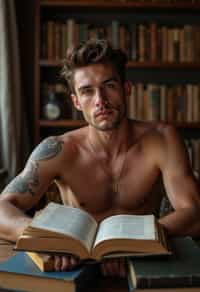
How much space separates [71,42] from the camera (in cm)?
278

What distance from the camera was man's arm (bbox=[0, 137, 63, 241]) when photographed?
118cm

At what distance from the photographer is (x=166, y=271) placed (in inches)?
32.6

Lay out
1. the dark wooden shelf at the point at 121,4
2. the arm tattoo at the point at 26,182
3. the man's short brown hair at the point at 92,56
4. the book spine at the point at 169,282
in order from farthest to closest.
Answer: the dark wooden shelf at the point at 121,4 → the man's short brown hair at the point at 92,56 → the arm tattoo at the point at 26,182 → the book spine at the point at 169,282

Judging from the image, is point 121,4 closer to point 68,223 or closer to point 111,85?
point 111,85

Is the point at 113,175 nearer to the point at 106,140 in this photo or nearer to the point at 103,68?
the point at 106,140

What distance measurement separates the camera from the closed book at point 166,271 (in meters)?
0.80

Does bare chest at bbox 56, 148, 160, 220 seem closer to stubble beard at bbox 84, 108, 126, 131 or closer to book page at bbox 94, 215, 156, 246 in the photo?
stubble beard at bbox 84, 108, 126, 131

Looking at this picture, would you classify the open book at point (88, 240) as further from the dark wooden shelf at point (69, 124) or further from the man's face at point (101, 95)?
the dark wooden shelf at point (69, 124)

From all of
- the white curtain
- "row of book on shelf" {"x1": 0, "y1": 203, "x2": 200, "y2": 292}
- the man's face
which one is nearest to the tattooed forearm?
the man's face

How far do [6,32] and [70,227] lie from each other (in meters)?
1.83

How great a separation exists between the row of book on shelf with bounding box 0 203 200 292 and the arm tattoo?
0.44m

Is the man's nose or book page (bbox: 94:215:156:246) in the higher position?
the man's nose

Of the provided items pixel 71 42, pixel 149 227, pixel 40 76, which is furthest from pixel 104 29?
pixel 149 227

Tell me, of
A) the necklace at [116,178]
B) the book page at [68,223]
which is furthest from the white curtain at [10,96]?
the book page at [68,223]
